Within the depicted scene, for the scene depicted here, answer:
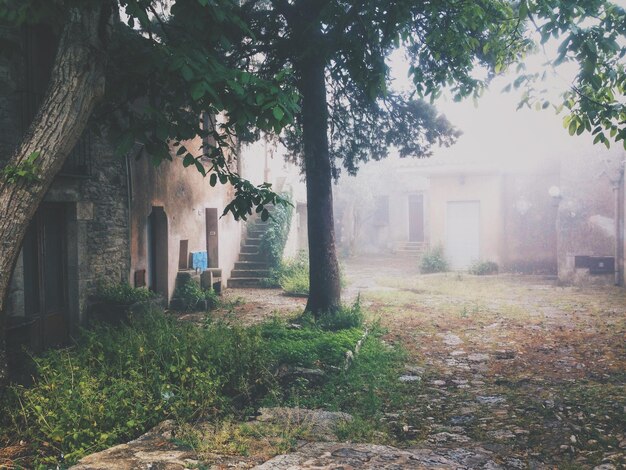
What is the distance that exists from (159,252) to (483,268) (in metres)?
11.5

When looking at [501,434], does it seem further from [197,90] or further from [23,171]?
[23,171]

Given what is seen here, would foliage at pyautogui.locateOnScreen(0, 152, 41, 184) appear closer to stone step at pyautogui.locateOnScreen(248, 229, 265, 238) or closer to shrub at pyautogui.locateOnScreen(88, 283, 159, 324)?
shrub at pyautogui.locateOnScreen(88, 283, 159, 324)

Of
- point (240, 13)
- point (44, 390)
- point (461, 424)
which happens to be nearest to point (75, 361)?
point (44, 390)

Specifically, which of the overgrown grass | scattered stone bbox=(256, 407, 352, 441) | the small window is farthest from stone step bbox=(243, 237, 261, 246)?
the small window

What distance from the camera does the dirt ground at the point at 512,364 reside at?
4.29 m

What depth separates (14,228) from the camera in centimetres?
389

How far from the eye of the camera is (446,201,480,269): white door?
18641 mm

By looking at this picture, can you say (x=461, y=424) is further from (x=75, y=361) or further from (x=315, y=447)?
(x=75, y=361)

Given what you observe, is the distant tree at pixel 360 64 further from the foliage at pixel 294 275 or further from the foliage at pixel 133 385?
the foliage at pixel 294 275

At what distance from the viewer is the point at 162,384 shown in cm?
459

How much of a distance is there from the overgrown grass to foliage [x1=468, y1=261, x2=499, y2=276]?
11.6 meters

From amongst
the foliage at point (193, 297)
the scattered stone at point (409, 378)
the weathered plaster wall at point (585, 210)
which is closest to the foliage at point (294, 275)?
the foliage at point (193, 297)

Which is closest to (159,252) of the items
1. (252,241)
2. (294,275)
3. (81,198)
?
(81,198)

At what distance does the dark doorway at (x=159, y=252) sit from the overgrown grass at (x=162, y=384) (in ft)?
14.2
